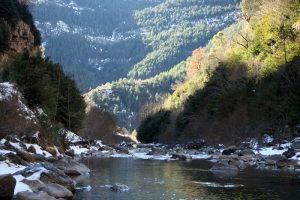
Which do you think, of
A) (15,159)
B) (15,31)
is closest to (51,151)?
(15,159)

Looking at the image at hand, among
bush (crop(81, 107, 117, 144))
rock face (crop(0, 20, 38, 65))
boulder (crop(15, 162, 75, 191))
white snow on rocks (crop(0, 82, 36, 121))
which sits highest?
rock face (crop(0, 20, 38, 65))

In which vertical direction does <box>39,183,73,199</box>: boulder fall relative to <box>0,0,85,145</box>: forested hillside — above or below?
below

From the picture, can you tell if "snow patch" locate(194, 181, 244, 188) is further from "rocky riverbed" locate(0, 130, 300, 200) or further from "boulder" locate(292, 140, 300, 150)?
"boulder" locate(292, 140, 300, 150)

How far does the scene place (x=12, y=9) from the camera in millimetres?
77500

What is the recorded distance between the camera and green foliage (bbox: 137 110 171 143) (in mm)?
132062

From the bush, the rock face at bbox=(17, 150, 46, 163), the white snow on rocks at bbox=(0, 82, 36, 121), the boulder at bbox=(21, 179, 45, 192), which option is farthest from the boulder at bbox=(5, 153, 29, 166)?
the bush

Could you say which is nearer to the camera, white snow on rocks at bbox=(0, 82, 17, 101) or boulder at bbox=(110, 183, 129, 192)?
boulder at bbox=(110, 183, 129, 192)

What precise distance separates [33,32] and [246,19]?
133ft

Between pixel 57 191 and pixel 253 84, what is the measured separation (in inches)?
2349

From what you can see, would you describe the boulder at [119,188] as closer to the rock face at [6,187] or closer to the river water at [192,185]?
the river water at [192,185]

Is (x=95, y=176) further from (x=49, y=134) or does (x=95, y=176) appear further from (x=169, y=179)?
(x=49, y=134)

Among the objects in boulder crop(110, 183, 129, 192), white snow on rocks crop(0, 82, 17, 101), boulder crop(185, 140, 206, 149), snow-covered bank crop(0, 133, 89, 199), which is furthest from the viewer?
boulder crop(185, 140, 206, 149)

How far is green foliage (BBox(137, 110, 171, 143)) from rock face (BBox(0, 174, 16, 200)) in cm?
10655

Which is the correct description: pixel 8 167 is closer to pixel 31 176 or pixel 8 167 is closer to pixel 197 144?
pixel 31 176
